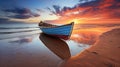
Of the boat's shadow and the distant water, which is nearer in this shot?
the boat's shadow

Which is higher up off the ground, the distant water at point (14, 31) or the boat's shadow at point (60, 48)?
the distant water at point (14, 31)

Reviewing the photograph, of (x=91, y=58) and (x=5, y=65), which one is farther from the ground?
(x=5, y=65)

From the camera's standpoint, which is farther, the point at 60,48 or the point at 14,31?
the point at 14,31

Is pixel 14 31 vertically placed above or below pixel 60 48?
above

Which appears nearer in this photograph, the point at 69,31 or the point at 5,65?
the point at 5,65

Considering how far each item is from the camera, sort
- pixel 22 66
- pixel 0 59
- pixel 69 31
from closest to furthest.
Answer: pixel 22 66
pixel 0 59
pixel 69 31

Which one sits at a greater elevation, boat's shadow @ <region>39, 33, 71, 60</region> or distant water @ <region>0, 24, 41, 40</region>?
distant water @ <region>0, 24, 41, 40</region>

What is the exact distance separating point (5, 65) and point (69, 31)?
5.65m

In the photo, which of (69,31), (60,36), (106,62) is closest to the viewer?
(106,62)

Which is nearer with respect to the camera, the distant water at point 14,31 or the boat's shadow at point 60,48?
the boat's shadow at point 60,48

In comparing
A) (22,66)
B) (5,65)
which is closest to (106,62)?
(22,66)

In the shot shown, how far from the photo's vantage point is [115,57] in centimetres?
490

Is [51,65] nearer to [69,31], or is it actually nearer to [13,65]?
[13,65]

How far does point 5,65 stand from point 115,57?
428 cm
